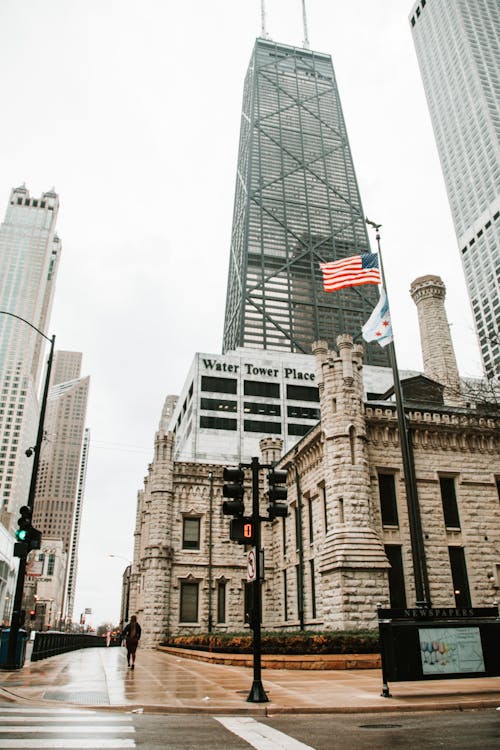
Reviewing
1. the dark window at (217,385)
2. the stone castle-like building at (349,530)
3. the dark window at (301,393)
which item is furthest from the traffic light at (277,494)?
the dark window at (301,393)

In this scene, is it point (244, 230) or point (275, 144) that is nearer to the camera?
point (244, 230)

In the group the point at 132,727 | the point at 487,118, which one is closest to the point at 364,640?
the point at 132,727

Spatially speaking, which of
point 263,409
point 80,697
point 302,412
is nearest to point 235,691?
point 80,697

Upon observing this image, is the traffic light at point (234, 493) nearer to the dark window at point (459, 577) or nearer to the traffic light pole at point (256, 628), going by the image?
the traffic light pole at point (256, 628)

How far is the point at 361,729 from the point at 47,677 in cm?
1037

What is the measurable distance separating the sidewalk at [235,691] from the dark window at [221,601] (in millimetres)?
21519

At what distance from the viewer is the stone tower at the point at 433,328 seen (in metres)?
62.4

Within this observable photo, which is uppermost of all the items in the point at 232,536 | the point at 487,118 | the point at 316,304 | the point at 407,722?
the point at 487,118

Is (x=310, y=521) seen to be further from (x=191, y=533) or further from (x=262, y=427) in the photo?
(x=262, y=427)

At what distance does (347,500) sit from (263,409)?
2303 inches

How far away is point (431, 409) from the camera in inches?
1184

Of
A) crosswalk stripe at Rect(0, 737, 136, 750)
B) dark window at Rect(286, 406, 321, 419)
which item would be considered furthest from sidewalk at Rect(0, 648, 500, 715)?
dark window at Rect(286, 406, 321, 419)

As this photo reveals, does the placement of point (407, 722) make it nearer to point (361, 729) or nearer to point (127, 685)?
point (361, 729)

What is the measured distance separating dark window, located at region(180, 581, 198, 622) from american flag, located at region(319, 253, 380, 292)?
22.5 metres
